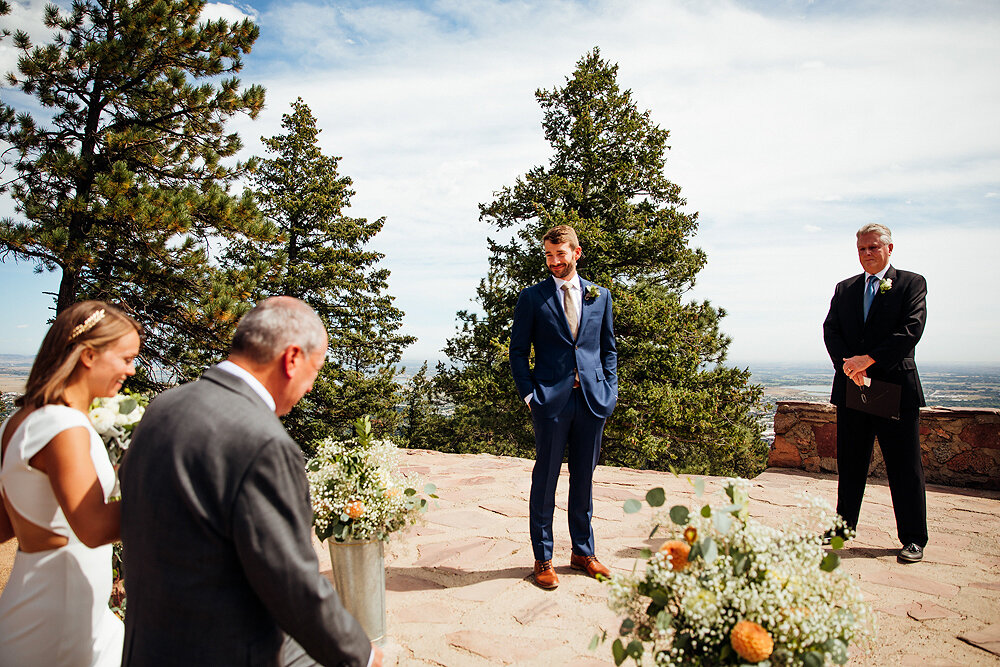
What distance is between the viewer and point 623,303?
44.1 ft

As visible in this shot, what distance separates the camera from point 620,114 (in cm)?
1562

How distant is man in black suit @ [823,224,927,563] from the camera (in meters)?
3.80

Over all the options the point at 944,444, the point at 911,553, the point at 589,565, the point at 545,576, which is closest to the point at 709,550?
the point at 545,576

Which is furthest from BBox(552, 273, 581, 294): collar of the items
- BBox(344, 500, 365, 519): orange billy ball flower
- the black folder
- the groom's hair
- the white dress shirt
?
the black folder

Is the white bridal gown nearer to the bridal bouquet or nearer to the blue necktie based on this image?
the bridal bouquet

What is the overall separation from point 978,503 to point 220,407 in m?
6.68

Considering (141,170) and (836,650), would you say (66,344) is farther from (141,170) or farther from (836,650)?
(141,170)

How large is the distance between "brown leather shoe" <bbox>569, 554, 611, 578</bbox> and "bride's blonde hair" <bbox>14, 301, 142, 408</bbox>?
2742 millimetres

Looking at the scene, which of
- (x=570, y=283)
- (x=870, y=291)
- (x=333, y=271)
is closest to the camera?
(x=570, y=283)

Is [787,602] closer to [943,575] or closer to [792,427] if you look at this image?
[943,575]

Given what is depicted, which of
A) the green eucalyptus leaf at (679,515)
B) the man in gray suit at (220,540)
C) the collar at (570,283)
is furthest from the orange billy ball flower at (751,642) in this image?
the collar at (570,283)

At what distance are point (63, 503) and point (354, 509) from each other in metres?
1.08

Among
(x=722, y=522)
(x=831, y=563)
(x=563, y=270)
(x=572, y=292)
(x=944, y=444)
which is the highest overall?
(x=563, y=270)

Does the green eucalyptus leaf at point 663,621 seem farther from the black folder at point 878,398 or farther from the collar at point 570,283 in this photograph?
the black folder at point 878,398
